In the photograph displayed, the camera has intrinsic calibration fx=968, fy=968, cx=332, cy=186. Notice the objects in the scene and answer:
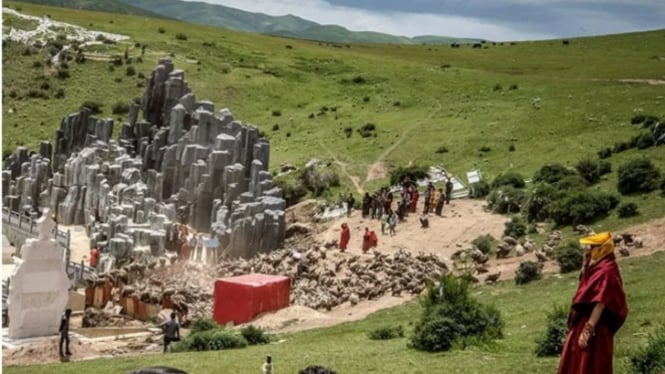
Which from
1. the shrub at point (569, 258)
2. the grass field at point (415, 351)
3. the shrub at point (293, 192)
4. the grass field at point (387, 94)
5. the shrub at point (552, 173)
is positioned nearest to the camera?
the grass field at point (415, 351)

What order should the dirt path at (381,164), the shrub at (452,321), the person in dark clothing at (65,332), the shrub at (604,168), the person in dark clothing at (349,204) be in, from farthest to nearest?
1. the dirt path at (381,164)
2. the person in dark clothing at (349,204)
3. the shrub at (604,168)
4. the person in dark clothing at (65,332)
5. the shrub at (452,321)

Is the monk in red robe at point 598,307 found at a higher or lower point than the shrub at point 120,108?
higher

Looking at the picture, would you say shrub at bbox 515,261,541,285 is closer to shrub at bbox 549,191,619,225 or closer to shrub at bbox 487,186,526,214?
shrub at bbox 549,191,619,225

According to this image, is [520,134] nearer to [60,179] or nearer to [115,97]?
[60,179]

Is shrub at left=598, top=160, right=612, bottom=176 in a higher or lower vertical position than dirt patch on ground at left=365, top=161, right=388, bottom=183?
higher

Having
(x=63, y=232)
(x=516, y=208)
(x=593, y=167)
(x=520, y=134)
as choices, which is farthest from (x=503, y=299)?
(x=520, y=134)

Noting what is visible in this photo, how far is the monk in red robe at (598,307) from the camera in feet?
34.3

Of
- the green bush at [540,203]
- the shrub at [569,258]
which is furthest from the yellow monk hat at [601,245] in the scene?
the green bush at [540,203]

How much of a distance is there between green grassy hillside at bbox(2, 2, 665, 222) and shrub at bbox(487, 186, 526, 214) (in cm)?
370

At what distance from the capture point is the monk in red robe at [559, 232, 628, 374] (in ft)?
34.3

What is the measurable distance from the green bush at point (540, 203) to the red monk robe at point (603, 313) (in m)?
29.4

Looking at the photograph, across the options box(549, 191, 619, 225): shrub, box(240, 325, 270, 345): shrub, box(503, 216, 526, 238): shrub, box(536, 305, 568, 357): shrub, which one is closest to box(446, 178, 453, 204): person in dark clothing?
box(503, 216, 526, 238): shrub

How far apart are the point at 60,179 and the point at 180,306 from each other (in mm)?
23803

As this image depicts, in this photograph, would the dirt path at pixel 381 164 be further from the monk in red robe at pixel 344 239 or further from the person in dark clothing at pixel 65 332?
the person in dark clothing at pixel 65 332
